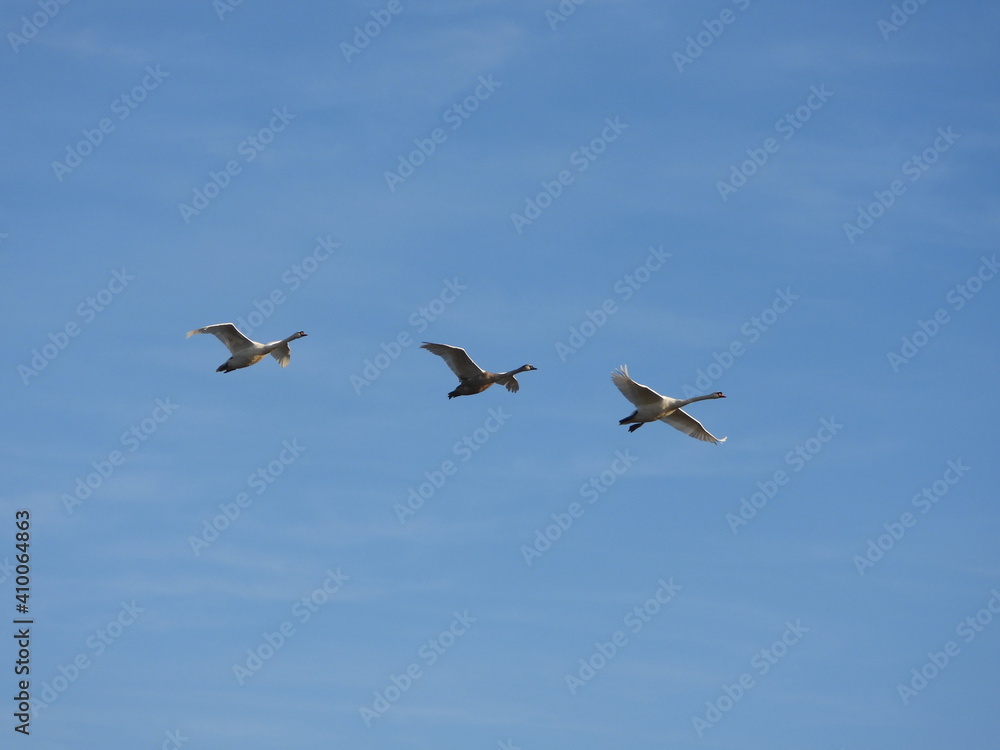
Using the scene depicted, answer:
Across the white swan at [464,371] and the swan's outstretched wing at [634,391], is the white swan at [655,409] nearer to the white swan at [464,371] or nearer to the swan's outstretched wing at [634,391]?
the swan's outstretched wing at [634,391]

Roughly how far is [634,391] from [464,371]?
31.1 feet

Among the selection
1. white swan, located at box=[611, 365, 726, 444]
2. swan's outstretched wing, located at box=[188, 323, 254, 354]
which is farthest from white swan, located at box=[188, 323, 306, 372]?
white swan, located at box=[611, 365, 726, 444]

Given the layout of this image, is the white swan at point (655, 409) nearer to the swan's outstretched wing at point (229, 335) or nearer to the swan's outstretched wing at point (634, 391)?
the swan's outstretched wing at point (634, 391)

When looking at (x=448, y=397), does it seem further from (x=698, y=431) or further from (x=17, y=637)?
(x=17, y=637)

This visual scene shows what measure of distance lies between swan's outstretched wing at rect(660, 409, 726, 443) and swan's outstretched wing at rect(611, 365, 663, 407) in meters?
2.16

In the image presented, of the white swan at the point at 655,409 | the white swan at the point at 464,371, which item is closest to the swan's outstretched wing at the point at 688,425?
the white swan at the point at 655,409

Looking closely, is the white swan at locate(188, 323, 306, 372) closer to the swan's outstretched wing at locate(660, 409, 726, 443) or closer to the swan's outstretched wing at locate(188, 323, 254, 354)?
the swan's outstretched wing at locate(188, 323, 254, 354)

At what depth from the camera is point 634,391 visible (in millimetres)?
56938

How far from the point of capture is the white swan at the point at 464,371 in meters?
61.9

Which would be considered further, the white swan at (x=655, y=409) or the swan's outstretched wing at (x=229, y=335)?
the swan's outstretched wing at (x=229, y=335)

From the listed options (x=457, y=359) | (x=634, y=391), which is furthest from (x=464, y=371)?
(x=634, y=391)

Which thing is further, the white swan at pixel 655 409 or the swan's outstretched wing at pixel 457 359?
the swan's outstretched wing at pixel 457 359

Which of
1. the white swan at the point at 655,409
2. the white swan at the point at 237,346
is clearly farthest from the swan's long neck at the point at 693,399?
the white swan at the point at 237,346

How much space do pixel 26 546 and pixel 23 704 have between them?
7284 millimetres
